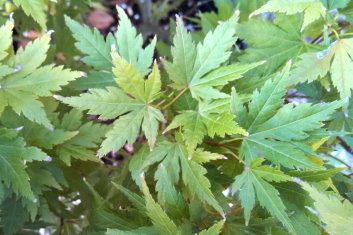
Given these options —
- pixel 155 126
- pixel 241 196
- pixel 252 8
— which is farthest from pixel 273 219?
pixel 252 8

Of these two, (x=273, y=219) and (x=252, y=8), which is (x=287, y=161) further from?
(x=252, y=8)

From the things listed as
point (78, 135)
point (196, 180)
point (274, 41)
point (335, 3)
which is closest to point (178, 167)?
point (196, 180)

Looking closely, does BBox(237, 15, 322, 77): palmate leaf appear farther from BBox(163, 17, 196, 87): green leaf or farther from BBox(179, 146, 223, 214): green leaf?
BBox(179, 146, 223, 214): green leaf

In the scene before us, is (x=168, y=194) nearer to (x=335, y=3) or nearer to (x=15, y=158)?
(x=15, y=158)

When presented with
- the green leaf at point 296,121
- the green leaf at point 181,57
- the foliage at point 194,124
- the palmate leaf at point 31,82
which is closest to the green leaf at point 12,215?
the foliage at point 194,124

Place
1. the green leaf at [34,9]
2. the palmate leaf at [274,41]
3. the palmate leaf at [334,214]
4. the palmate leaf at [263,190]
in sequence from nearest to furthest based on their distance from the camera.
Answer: the palmate leaf at [334,214] → the palmate leaf at [263,190] → the green leaf at [34,9] → the palmate leaf at [274,41]

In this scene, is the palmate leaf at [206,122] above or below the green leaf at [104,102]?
below

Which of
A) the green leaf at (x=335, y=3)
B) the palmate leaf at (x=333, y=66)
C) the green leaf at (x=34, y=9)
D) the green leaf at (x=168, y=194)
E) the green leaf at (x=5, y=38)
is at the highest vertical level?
the green leaf at (x=34, y=9)

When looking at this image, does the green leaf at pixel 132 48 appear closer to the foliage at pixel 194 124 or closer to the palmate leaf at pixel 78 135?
the foliage at pixel 194 124
